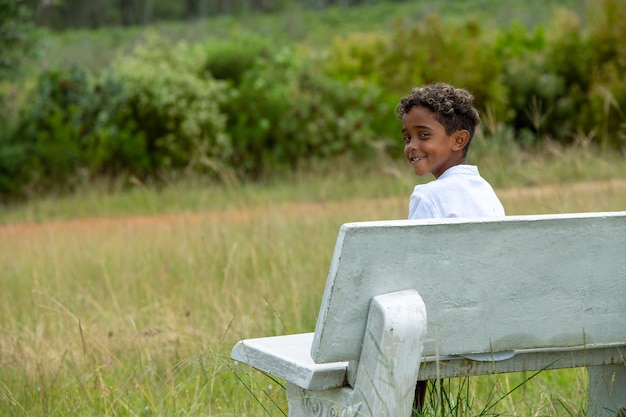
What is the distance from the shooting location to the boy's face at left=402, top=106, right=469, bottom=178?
307 centimetres

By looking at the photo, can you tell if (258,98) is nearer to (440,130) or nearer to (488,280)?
(440,130)

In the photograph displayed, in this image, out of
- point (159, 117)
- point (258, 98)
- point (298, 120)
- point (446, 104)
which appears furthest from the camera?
point (258, 98)

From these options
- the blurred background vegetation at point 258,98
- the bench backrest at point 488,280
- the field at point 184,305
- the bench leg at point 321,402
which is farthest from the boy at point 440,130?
the blurred background vegetation at point 258,98

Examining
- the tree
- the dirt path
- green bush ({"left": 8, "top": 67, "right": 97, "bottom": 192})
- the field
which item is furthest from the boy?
the tree

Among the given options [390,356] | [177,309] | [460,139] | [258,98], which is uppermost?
[460,139]

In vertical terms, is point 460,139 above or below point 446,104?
below

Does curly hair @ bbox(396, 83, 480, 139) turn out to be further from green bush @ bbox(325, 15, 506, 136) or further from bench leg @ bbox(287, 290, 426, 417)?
green bush @ bbox(325, 15, 506, 136)

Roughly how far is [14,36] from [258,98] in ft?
12.2

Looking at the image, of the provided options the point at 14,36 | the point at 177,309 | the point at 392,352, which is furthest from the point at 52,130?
the point at 392,352

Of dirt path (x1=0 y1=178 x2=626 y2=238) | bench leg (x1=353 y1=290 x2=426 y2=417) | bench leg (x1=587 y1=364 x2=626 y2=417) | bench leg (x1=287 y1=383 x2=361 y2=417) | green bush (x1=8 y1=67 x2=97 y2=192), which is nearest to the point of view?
bench leg (x1=353 y1=290 x2=426 y2=417)

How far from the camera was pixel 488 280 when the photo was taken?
2527 millimetres

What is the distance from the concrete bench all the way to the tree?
1234cm

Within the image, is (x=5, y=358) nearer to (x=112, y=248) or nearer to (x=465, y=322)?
(x=465, y=322)

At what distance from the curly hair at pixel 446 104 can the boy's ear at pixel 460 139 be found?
13mm
